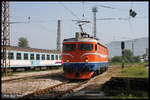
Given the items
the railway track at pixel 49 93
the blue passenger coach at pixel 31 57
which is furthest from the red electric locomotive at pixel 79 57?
the blue passenger coach at pixel 31 57

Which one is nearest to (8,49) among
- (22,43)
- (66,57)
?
(66,57)

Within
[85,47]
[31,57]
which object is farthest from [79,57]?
[31,57]

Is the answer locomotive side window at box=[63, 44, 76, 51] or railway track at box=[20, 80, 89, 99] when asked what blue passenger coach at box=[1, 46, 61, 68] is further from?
railway track at box=[20, 80, 89, 99]

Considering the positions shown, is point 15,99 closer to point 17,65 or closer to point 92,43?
point 92,43

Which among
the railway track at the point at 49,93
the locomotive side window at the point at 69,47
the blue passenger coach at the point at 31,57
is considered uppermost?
the locomotive side window at the point at 69,47

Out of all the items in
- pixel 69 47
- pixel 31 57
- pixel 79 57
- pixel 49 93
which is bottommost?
pixel 49 93

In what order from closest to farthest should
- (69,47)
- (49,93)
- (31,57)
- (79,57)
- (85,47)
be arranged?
1. (49,93)
2. (79,57)
3. (85,47)
4. (69,47)
5. (31,57)

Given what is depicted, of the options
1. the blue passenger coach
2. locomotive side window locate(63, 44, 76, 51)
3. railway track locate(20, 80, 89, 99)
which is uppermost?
locomotive side window locate(63, 44, 76, 51)

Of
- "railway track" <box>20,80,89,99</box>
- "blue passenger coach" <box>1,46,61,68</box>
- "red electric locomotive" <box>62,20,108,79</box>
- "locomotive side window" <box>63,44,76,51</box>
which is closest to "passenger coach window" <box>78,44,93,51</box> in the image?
"red electric locomotive" <box>62,20,108,79</box>

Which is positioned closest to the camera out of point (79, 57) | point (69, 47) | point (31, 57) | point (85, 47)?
point (79, 57)

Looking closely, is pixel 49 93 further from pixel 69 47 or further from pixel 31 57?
pixel 31 57

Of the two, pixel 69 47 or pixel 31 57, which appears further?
pixel 31 57

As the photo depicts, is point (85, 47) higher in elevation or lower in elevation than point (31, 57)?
higher

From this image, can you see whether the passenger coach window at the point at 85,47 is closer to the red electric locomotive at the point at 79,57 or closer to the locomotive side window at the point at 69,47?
the red electric locomotive at the point at 79,57
